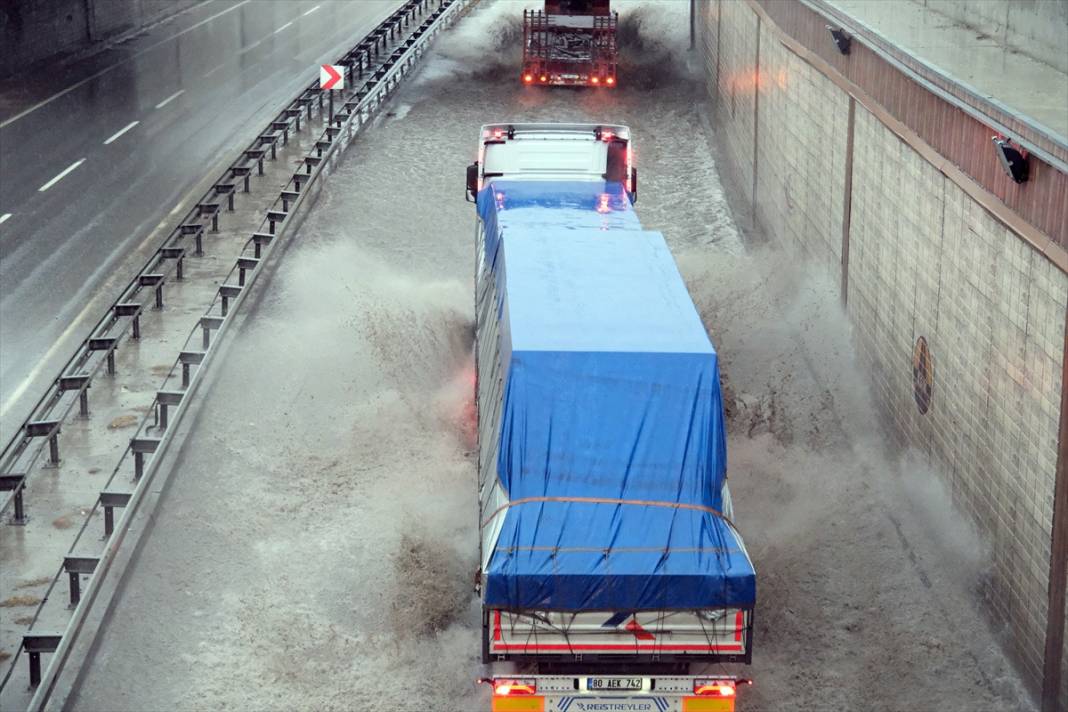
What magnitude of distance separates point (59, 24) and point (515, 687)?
1559 inches

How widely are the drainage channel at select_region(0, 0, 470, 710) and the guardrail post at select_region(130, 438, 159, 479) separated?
20 millimetres

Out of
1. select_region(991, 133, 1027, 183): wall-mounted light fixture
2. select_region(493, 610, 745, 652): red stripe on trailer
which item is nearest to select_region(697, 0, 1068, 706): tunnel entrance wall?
select_region(991, 133, 1027, 183): wall-mounted light fixture

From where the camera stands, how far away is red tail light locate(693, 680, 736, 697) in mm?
10891

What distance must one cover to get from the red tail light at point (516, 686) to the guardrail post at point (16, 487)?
6589 millimetres

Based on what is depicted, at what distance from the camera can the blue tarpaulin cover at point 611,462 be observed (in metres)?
10.8

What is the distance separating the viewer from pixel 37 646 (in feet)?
39.4

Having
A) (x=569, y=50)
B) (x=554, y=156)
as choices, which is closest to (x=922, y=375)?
(x=554, y=156)

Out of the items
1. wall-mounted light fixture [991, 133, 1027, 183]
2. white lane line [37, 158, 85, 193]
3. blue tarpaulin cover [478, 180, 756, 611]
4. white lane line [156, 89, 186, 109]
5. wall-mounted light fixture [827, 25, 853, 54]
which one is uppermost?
wall-mounted light fixture [827, 25, 853, 54]

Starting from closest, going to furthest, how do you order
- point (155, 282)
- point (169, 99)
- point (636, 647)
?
point (636, 647) → point (155, 282) → point (169, 99)

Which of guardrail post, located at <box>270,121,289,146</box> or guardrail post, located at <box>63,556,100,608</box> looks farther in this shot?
guardrail post, located at <box>270,121,289,146</box>

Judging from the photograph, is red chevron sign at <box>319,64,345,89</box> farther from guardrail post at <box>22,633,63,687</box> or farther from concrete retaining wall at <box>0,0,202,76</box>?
guardrail post at <box>22,633,63,687</box>

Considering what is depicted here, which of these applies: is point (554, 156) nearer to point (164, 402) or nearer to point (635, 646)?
point (164, 402)

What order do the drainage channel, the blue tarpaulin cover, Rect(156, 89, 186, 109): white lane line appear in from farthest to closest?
Rect(156, 89, 186, 109): white lane line
the drainage channel
the blue tarpaulin cover

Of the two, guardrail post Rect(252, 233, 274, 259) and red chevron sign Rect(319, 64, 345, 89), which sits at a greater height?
red chevron sign Rect(319, 64, 345, 89)
